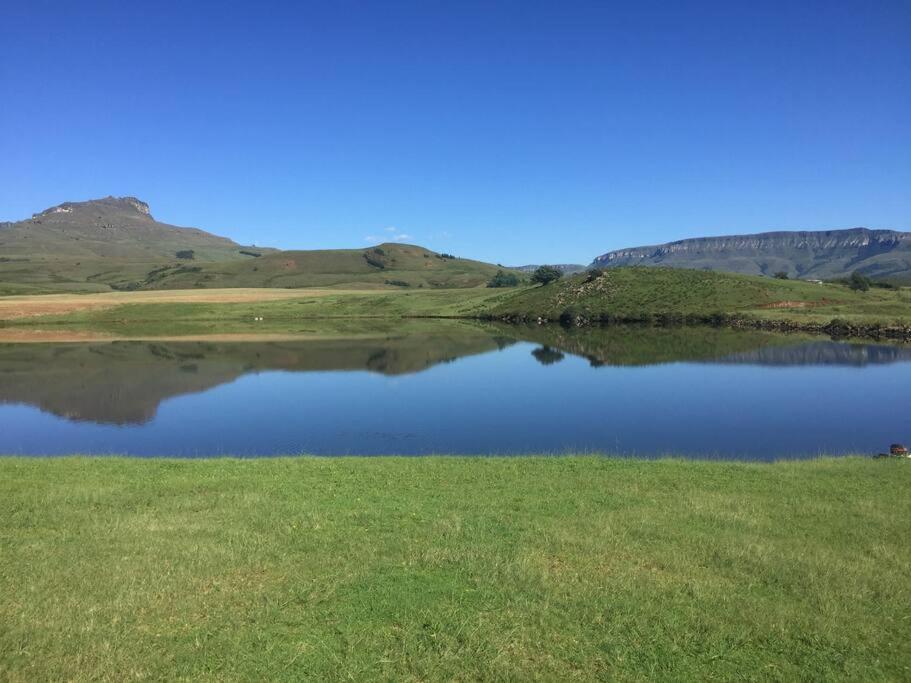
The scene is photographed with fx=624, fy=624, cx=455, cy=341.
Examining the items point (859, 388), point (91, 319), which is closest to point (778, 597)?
point (859, 388)

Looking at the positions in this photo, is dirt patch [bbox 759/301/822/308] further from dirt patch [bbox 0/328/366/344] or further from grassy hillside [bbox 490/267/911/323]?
dirt patch [bbox 0/328/366/344]

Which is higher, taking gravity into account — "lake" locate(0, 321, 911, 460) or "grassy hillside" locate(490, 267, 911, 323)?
"grassy hillside" locate(490, 267, 911, 323)

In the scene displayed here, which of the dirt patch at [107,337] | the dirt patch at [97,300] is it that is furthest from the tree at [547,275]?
the dirt patch at [107,337]

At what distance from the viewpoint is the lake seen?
30.0 metres

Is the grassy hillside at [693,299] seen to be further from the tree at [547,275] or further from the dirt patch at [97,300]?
the dirt patch at [97,300]

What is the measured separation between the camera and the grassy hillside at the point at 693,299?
103m

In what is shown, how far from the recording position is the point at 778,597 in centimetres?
1084

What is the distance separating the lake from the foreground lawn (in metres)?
11.0

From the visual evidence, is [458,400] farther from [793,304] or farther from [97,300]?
[97,300]

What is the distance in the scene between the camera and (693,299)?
119500 millimetres

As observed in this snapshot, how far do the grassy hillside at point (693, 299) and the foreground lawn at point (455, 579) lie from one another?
3669 inches

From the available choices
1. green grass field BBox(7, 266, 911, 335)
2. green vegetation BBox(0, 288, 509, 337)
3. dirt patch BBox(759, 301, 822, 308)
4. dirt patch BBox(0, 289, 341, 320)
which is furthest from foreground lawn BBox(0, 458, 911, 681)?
dirt patch BBox(0, 289, 341, 320)

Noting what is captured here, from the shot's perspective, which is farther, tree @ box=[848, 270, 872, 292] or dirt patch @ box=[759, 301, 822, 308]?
tree @ box=[848, 270, 872, 292]

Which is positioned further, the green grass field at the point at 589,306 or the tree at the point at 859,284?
the tree at the point at 859,284
